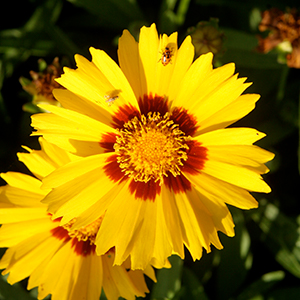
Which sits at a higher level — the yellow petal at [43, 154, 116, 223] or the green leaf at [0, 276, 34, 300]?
the yellow petal at [43, 154, 116, 223]

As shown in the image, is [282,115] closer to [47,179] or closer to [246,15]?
[246,15]

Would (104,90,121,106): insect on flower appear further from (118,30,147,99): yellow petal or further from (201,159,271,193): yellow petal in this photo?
(201,159,271,193): yellow petal

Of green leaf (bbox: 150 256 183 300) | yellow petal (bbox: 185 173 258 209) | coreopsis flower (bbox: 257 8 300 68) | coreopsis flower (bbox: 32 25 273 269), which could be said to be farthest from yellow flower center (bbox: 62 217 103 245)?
coreopsis flower (bbox: 257 8 300 68)

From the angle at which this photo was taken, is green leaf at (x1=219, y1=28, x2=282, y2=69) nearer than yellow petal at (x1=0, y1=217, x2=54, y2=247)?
No

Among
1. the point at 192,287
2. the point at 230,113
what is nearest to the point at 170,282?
the point at 192,287

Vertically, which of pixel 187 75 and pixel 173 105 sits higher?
pixel 187 75

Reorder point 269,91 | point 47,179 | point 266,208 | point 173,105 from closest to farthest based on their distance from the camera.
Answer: point 47,179, point 173,105, point 266,208, point 269,91

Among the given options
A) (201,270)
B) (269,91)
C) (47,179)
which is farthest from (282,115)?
(47,179)

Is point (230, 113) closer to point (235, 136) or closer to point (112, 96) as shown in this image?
point (235, 136)

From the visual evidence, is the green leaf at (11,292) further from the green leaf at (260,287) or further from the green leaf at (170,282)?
the green leaf at (260,287)
